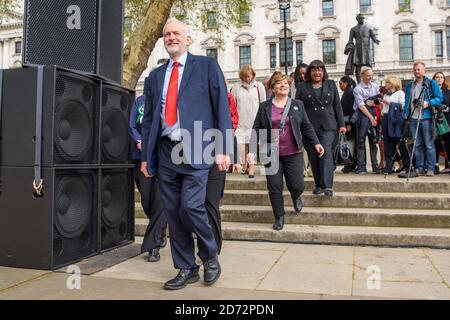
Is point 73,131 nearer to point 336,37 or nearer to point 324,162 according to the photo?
point 324,162

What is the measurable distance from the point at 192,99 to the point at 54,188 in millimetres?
1622

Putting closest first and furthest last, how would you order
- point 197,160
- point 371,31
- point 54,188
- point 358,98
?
point 197,160
point 54,188
point 358,98
point 371,31

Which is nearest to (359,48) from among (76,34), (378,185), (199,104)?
(378,185)

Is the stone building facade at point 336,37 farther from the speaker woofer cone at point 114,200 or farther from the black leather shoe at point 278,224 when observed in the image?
the speaker woofer cone at point 114,200

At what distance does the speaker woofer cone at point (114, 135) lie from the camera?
487 centimetres

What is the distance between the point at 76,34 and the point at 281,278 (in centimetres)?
325

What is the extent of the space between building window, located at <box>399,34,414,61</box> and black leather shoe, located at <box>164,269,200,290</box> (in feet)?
Answer: 163

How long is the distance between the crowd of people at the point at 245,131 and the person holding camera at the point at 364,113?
2 centimetres

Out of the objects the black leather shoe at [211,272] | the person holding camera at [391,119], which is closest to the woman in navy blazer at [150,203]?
the black leather shoe at [211,272]
